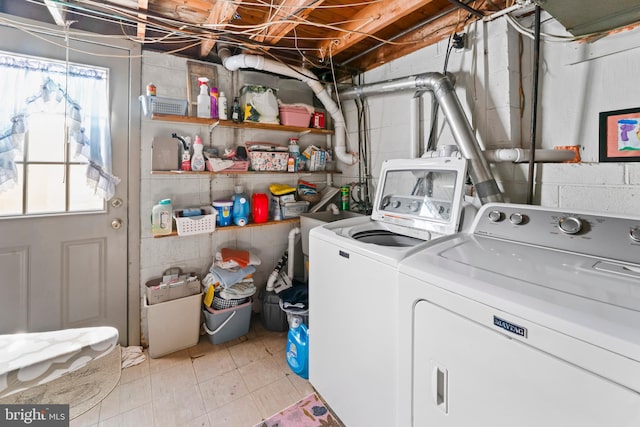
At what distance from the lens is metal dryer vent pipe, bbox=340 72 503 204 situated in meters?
1.47

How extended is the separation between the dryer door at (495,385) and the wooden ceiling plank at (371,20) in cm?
161

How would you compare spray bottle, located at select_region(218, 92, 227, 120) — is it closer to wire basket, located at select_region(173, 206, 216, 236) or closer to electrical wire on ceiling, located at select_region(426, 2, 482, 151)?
wire basket, located at select_region(173, 206, 216, 236)

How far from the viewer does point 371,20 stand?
181 centimetres

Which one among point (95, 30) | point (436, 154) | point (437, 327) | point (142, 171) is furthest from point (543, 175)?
point (95, 30)

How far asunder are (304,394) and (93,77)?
8.07 feet

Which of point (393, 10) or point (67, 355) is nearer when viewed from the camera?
point (67, 355)

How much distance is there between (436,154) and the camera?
175cm

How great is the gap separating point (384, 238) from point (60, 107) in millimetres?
2203

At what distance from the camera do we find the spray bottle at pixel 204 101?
2.09 metres

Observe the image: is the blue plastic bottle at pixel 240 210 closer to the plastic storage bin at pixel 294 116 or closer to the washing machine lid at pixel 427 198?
the plastic storage bin at pixel 294 116

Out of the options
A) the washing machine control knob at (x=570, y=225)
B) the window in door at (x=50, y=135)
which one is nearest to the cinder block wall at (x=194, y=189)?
the window in door at (x=50, y=135)

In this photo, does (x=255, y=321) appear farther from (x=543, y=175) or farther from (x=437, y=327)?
(x=543, y=175)

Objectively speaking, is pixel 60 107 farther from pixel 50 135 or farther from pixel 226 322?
pixel 226 322

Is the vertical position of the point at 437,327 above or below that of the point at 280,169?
below
